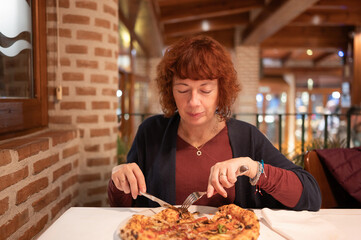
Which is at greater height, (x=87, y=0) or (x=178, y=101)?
(x=87, y=0)

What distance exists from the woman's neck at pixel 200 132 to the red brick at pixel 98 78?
2.67ft

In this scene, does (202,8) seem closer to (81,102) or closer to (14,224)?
(81,102)

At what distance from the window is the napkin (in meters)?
1.14

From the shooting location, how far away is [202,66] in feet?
4.09

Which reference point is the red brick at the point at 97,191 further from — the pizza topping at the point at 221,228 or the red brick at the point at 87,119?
the pizza topping at the point at 221,228

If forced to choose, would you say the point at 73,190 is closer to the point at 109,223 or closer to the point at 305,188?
the point at 109,223

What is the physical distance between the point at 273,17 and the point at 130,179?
492 cm

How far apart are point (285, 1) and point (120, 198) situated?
13.6ft

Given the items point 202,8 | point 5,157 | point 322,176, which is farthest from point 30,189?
point 202,8

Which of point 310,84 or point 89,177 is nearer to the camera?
point 89,177

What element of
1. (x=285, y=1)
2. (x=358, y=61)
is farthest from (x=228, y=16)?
(x=358, y=61)

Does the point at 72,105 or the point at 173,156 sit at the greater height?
the point at 72,105

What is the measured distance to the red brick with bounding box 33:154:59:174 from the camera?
1341mm

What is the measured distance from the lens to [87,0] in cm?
195
